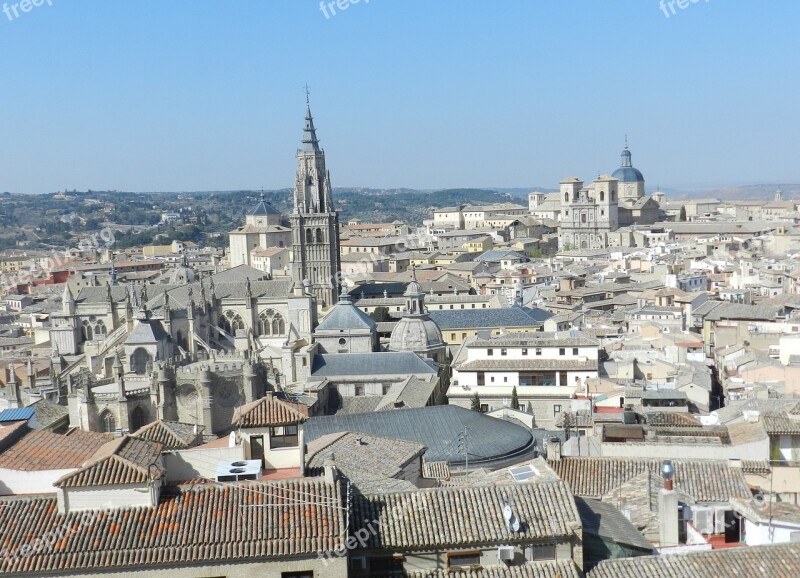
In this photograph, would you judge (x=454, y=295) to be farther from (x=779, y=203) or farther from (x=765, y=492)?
(x=779, y=203)

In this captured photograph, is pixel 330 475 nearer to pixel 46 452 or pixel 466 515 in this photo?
pixel 466 515

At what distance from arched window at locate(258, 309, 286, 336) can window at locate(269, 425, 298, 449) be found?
46609 mm

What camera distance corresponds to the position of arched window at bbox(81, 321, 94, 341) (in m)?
63.6

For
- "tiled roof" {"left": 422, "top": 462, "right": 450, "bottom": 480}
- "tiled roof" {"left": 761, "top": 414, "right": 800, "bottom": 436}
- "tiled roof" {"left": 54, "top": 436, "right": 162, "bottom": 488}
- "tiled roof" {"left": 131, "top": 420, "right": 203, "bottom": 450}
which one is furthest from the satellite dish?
"tiled roof" {"left": 761, "top": 414, "right": 800, "bottom": 436}

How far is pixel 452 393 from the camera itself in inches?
1729

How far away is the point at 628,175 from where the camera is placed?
562ft

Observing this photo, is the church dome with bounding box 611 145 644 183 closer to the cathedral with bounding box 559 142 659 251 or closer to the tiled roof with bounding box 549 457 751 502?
the cathedral with bounding box 559 142 659 251

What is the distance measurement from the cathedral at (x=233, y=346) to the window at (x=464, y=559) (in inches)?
625

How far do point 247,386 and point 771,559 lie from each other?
96.0ft

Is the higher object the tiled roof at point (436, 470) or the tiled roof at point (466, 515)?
the tiled roof at point (466, 515)

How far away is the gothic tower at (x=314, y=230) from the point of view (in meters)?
77.4

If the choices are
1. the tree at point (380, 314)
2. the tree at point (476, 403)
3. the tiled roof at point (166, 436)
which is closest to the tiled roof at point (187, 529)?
the tiled roof at point (166, 436)

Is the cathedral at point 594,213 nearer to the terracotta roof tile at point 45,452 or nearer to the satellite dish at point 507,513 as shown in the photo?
the terracotta roof tile at point 45,452

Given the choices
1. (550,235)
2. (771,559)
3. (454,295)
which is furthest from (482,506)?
(550,235)
